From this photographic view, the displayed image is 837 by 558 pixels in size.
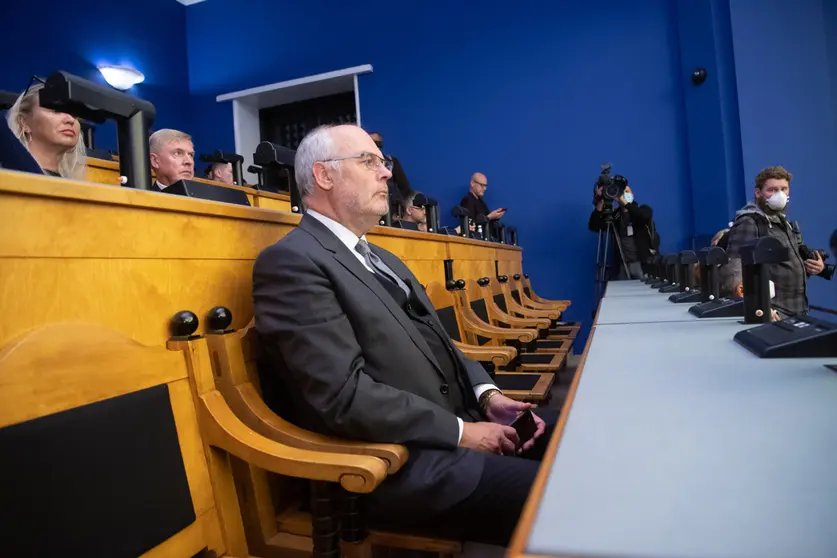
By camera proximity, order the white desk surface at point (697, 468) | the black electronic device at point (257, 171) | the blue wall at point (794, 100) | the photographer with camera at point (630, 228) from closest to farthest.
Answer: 1. the white desk surface at point (697, 468)
2. the black electronic device at point (257, 171)
3. the blue wall at point (794, 100)
4. the photographer with camera at point (630, 228)

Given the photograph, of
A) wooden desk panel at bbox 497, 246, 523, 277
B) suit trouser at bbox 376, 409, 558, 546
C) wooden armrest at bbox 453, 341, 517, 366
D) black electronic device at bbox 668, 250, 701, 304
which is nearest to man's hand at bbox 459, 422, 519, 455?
suit trouser at bbox 376, 409, 558, 546

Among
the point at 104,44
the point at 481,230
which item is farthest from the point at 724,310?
the point at 104,44

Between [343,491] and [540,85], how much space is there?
562cm

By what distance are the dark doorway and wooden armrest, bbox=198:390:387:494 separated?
6290 millimetres

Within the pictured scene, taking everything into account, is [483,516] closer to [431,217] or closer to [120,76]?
[431,217]

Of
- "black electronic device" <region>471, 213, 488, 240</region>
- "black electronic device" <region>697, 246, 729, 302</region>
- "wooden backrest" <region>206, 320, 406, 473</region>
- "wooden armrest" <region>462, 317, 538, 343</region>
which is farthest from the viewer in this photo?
"black electronic device" <region>471, 213, 488, 240</region>

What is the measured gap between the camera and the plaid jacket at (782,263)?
8.80 ft

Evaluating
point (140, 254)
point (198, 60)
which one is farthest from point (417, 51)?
point (140, 254)

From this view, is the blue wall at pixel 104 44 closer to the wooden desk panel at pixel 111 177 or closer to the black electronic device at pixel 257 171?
the wooden desk panel at pixel 111 177

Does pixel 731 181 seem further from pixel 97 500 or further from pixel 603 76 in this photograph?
pixel 97 500

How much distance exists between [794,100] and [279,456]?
5.30 m

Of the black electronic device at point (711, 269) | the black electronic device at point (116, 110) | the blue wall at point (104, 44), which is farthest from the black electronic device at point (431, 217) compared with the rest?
the blue wall at point (104, 44)

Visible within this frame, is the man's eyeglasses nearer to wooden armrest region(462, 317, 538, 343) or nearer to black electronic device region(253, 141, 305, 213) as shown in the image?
black electronic device region(253, 141, 305, 213)

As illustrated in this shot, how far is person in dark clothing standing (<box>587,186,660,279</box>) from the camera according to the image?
16.8 feet
